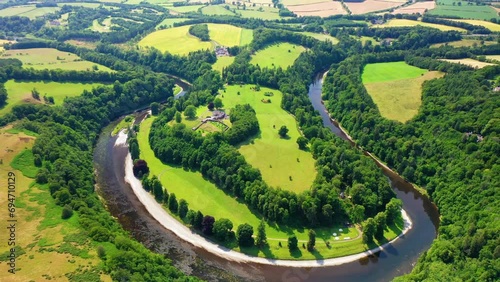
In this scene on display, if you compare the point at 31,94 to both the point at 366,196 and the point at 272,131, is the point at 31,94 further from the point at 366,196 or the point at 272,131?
the point at 366,196

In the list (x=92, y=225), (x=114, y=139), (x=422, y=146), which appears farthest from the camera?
(x=114, y=139)

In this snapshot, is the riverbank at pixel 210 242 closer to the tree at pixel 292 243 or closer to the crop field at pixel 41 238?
the tree at pixel 292 243

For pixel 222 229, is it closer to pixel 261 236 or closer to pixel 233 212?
pixel 261 236

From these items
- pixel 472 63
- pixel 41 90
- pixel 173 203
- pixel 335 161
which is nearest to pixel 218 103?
pixel 335 161

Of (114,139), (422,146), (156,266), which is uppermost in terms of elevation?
(422,146)

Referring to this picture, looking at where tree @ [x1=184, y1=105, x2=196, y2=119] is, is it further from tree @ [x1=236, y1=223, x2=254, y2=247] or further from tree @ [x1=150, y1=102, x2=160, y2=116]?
tree @ [x1=236, y1=223, x2=254, y2=247]

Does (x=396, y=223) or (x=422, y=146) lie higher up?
(x=422, y=146)

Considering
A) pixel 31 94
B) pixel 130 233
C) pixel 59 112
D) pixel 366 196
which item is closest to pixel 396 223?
pixel 366 196
